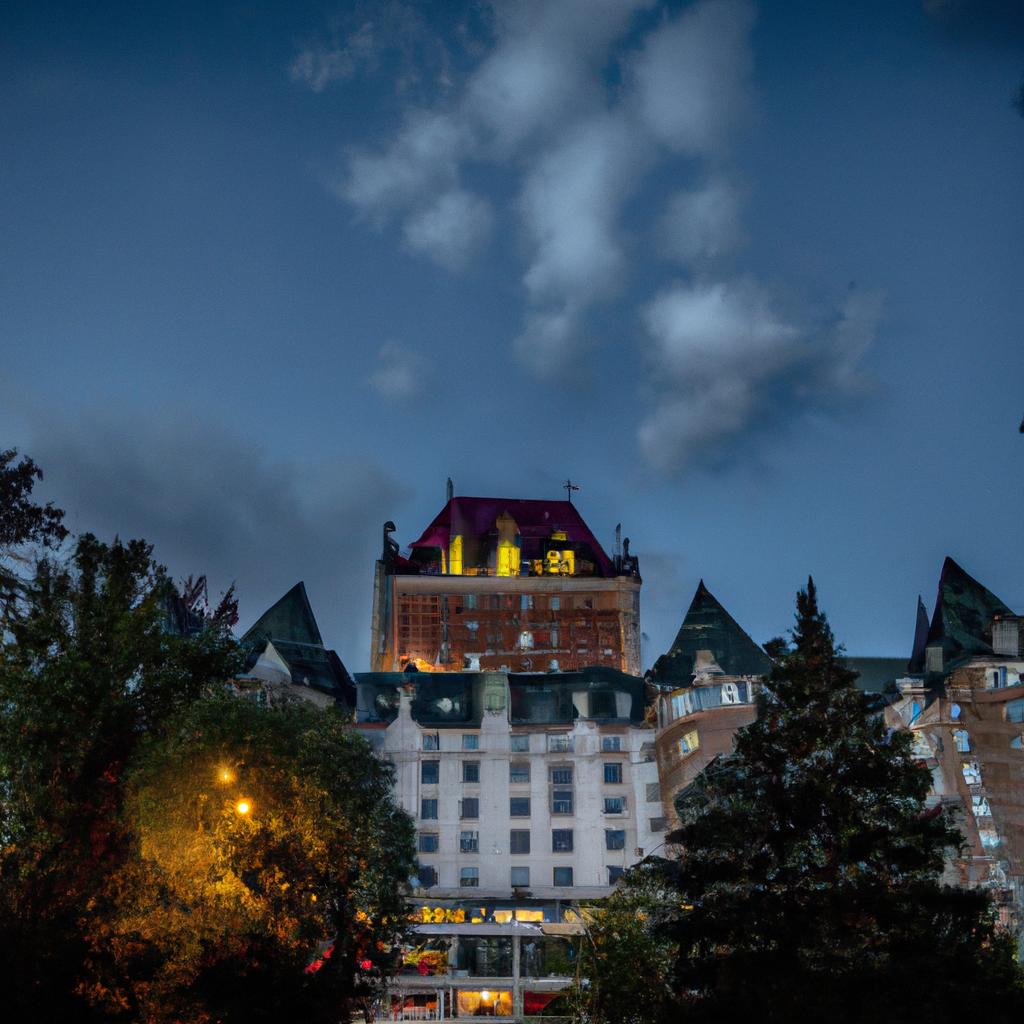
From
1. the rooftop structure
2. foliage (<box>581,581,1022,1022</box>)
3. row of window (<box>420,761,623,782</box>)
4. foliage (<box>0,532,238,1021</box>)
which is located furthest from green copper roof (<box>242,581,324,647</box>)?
foliage (<box>581,581,1022,1022</box>)

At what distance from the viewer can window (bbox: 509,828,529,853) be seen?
8619 centimetres

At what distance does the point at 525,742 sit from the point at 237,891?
55.8 meters

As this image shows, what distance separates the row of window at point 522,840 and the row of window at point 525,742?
6.63m

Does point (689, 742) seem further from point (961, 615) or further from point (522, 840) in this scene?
point (961, 615)

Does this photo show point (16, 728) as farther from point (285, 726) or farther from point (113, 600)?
point (285, 726)

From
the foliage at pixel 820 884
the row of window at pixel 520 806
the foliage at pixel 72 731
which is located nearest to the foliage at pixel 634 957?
the foliage at pixel 820 884

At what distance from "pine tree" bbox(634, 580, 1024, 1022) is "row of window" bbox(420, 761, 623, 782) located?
5152cm

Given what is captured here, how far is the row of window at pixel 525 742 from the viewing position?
294ft

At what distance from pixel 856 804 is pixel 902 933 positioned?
4.19m

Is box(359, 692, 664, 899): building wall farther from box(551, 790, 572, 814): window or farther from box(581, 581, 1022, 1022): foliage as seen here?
box(581, 581, 1022, 1022): foliage

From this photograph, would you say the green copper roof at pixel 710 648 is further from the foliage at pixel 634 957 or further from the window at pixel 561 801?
the foliage at pixel 634 957

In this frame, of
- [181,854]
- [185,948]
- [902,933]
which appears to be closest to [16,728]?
[181,854]

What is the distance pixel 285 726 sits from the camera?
1841 inches

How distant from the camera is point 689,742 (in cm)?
8425
